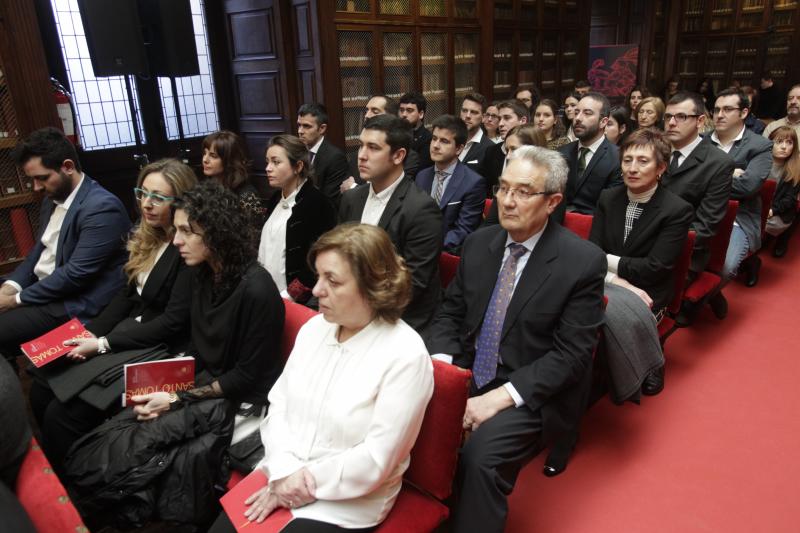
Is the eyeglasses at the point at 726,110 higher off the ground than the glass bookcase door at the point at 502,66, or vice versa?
the glass bookcase door at the point at 502,66

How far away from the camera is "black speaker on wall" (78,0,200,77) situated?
384 centimetres

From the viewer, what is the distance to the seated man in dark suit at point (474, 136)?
15.4 ft

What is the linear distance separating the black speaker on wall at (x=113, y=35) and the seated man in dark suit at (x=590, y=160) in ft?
11.1

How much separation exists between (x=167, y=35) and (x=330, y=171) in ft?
5.54

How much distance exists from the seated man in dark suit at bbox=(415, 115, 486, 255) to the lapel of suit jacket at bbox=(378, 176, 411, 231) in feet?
2.38

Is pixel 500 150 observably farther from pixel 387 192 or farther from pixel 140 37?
pixel 140 37

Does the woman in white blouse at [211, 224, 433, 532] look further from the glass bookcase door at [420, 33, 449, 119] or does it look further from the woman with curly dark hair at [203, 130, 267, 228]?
the glass bookcase door at [420, 33, 449, 119]

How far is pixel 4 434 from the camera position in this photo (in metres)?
1.39

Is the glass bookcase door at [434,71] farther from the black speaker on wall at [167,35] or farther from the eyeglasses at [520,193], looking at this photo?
the eyeglasses at [520,193]

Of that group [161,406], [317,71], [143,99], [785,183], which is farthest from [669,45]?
[161,406]

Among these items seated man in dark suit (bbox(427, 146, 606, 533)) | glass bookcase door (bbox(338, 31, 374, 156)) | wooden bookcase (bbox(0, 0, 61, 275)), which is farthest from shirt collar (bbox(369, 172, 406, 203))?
wooden bookcase (bbox(0, 0, 61, 275))

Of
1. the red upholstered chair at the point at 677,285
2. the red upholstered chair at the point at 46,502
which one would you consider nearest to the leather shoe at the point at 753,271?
the red upholstered chair at the point at 677,285

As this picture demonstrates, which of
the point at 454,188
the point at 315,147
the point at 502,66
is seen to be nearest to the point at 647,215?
the point at 454,188

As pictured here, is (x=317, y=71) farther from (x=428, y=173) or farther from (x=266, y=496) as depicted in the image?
(x=266, y=496)
